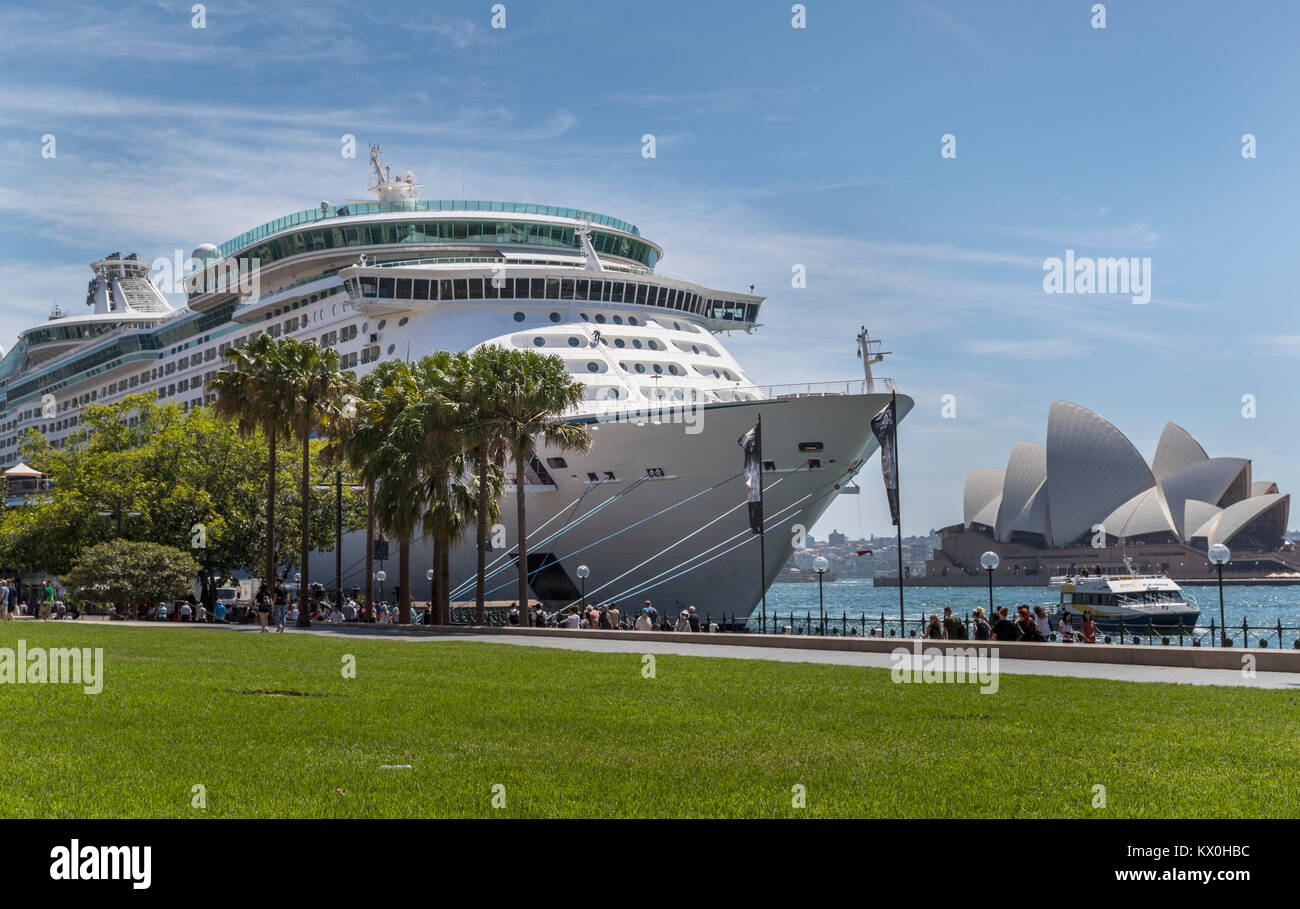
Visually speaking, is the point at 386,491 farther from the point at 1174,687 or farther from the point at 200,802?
the point at 200,802

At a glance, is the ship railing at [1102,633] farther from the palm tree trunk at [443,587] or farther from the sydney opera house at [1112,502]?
the sydney opera house at [1112,502]

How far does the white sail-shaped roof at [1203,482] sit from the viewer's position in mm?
110562

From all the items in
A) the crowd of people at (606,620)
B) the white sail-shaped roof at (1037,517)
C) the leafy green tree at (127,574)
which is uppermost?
the white sail-shaped roof at (1037,517)

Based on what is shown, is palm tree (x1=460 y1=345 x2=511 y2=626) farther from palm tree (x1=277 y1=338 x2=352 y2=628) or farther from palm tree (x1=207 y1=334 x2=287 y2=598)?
palm tree (x1=207 y1=334 x2=287 y2=598)

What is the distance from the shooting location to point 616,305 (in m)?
44.1

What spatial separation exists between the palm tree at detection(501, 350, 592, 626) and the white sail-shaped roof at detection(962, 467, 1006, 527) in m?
99.0

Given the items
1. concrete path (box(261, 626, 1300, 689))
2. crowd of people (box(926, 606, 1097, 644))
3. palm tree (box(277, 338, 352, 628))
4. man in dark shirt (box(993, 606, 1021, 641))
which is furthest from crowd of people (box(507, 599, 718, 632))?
man in dark shirt (box(993, 606, 1021, 641))

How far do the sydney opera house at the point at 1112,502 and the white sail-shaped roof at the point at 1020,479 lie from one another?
96 mm

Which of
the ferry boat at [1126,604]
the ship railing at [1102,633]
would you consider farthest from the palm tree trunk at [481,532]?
the ferry boat at [1126,604]

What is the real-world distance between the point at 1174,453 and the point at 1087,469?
1019 centimetres

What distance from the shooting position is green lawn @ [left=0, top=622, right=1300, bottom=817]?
318 inches

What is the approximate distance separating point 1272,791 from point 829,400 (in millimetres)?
27163
